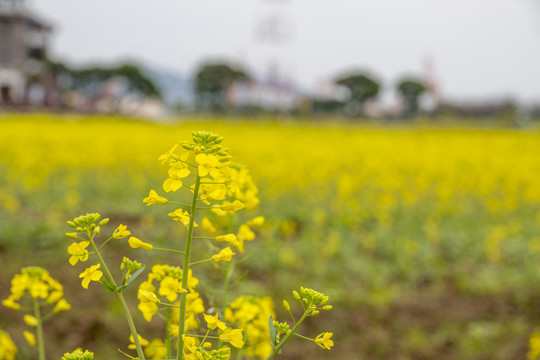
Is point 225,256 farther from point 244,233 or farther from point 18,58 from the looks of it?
point 18,58

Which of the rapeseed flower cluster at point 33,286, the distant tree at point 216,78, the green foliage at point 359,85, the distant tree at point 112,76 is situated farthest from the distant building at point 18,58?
the rapeseed flower cluster at point 33,286

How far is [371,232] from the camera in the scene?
6230 millimetres

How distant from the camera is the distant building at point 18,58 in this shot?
1576 inches

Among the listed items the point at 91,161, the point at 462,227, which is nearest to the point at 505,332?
the point at 462,227

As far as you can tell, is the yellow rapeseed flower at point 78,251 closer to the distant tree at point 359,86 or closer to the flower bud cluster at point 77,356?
the flower bud cluster at point 77,356

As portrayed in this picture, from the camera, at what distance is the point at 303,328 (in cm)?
368

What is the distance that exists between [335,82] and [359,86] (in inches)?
86.6

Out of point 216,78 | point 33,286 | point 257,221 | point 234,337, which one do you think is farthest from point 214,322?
point 216,78

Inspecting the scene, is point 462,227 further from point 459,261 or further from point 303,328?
point 303,328

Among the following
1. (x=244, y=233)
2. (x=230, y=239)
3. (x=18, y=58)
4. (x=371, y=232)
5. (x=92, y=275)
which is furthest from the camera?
(x=18, y=58)

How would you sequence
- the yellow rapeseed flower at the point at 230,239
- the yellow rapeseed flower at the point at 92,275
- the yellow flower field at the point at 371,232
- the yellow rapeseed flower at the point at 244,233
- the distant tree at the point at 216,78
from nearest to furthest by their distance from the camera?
the yellow rapeseed flower at the point at 92,275
the yellow rapeseed flower at the point at 230,239
the yellow rapeseed flower at the point at 244,233
the yellow flower field at the point at 371,232
the distant tree at the point at 216,78

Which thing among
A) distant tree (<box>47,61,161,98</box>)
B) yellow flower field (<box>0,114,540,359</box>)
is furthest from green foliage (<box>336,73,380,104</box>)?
yellow flower field (<box>0,114,540,359</box>)

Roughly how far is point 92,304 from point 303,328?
164cm

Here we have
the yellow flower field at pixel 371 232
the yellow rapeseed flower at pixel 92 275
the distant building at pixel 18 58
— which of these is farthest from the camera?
the distant building at pixel 18 58
